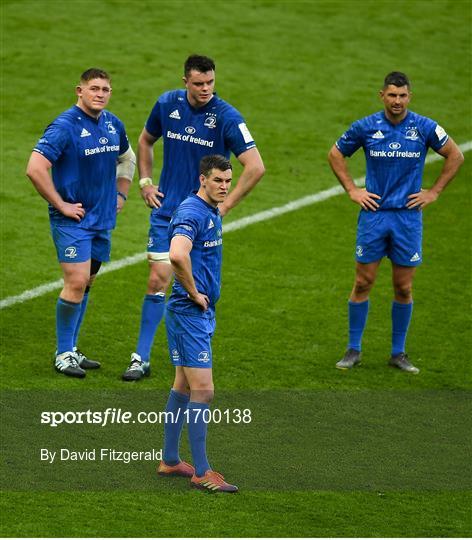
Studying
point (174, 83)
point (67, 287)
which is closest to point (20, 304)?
point (67, 287)

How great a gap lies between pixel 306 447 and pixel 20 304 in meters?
3.75

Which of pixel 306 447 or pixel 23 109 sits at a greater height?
pixel 23 109

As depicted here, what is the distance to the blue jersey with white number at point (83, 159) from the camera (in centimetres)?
1083

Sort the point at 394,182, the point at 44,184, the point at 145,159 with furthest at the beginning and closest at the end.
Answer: the point at 394,182 → the point at 145,159 → the point at 44,184

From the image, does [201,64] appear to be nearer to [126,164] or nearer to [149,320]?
[126,164]

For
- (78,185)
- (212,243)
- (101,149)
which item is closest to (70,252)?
(78,185)

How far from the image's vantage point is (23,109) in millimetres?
17969

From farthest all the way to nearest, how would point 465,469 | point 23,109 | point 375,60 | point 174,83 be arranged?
point 375,60 → point 174,83 → point 23,109 → point 465,469

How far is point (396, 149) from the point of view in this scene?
449 inches

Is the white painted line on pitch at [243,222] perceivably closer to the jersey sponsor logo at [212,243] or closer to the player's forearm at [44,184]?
the player's forearm at [44,184]

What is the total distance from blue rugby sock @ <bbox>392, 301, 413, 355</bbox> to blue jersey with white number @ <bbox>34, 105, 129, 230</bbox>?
8.34 ft

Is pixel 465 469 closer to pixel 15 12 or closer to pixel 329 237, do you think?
pixel 329 237

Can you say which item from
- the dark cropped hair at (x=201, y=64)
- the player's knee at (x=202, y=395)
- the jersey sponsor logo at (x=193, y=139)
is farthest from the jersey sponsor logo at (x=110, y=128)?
the player's knee at (x=202, y=395)

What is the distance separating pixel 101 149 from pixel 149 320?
1.41 m
